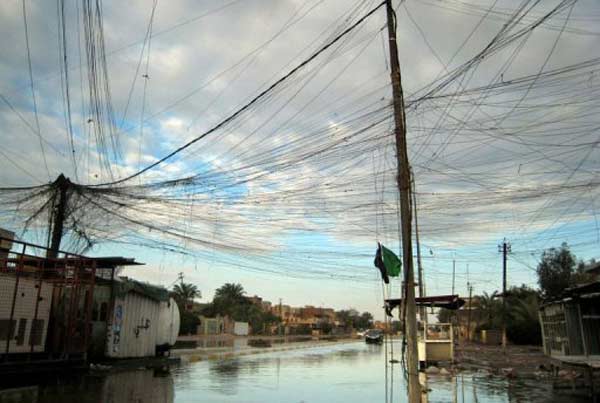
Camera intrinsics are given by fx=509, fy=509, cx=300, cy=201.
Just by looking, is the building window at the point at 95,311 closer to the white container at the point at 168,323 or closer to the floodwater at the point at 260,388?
the floodwater at the point at 260,388

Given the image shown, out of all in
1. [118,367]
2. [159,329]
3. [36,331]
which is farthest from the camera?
[159,329]

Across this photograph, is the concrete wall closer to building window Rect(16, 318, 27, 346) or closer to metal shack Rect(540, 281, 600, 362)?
building window Rect(16, 318, 27, 346)

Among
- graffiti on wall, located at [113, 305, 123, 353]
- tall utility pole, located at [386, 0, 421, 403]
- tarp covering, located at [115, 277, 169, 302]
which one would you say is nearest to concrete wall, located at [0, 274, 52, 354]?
graffiti on wall, located at [113, 305, 123, 353]

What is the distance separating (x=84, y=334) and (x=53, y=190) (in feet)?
19.3

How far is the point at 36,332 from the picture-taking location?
63.3ft

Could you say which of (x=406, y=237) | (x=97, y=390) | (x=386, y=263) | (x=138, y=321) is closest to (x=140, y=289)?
(x=138, y=321)

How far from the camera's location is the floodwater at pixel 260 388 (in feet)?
47.4

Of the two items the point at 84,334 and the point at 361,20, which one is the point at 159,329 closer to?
the point at 84,334

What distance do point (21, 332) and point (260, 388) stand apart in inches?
356

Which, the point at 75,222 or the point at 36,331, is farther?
the point at 75,222

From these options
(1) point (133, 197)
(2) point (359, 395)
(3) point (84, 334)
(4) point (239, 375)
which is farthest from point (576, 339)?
(3) point (84, 334)

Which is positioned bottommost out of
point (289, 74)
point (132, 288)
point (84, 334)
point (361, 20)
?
point (84, 334)

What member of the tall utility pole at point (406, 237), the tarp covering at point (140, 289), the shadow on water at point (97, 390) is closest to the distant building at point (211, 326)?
the tarp covering at point (140, 289)

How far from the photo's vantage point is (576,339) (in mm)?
20953
